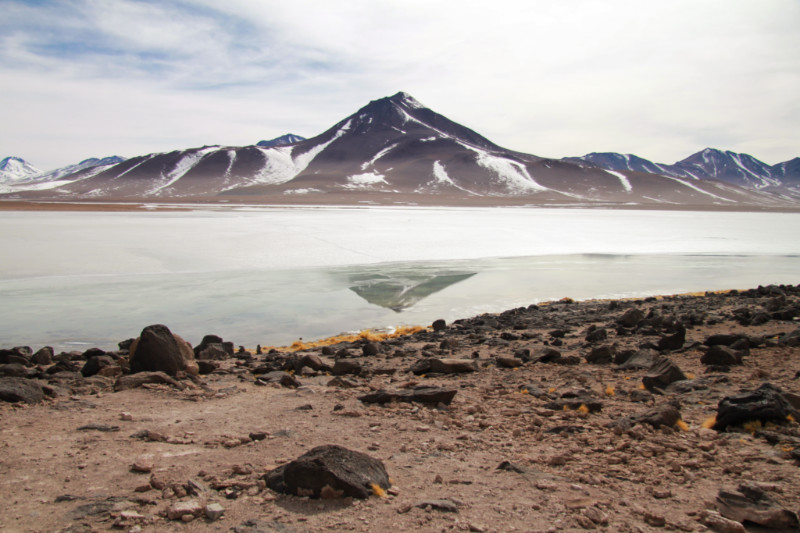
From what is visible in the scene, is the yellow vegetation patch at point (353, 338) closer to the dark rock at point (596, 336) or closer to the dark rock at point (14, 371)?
the dark rock at point (596, 336)

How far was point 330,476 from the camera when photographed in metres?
3.34

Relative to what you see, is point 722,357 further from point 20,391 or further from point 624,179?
point 624,179

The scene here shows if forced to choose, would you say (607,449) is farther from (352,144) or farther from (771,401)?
(352,144)

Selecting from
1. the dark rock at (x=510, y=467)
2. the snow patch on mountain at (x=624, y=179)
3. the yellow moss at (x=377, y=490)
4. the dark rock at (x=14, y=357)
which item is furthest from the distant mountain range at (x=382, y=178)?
the yellow moss at (x=377, y=490)

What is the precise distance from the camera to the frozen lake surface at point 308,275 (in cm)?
1092

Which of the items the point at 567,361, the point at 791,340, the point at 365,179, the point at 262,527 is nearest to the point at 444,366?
the point at 567,361

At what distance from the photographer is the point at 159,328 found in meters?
6.63

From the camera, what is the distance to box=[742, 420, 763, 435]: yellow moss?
13.8ft

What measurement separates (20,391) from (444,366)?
438 cm

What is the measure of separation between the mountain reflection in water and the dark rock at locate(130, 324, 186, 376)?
20.1 ft

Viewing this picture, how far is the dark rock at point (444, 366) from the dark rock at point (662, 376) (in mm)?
1962

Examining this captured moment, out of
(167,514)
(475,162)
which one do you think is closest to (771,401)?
(167,514)

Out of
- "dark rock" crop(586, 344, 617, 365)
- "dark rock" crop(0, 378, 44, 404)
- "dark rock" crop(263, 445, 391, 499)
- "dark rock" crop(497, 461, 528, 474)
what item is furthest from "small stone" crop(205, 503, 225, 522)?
"dark rock" crop(586, 344, 617, 365)

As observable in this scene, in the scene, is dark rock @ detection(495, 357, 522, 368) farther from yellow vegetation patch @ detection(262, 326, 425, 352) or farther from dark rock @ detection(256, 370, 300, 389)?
yellow vegetation patch @ detection(262, 326, 425, 352)
